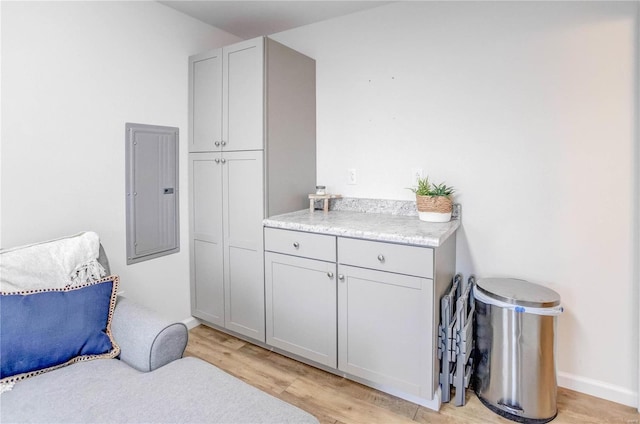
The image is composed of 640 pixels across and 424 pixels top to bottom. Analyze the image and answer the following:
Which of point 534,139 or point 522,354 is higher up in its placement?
point 534,139

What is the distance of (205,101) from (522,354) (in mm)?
2500

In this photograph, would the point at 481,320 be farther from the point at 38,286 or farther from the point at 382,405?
the point at 38,286

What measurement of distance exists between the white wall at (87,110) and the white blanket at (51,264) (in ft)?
1.32

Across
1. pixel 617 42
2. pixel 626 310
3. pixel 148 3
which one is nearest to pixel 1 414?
A: pixel 148 3

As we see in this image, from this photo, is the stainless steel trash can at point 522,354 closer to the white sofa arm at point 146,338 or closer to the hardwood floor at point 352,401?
the hardwood floor at point 352,401

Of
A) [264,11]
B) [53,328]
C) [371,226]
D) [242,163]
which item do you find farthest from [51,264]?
[264,11]

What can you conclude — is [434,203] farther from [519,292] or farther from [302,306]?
[302,306]

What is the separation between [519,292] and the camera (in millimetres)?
1870

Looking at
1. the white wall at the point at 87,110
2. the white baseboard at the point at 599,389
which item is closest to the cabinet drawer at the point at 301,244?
the white wall at the point at 87,110

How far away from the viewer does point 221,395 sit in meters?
1.22

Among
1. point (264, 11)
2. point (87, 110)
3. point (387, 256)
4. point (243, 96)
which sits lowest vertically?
point (387, 256)

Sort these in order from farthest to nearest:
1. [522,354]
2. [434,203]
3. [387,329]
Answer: [434,203]
[387,329]
[522,354]

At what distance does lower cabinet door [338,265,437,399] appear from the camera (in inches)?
72.0

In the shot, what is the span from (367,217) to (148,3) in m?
2.03
